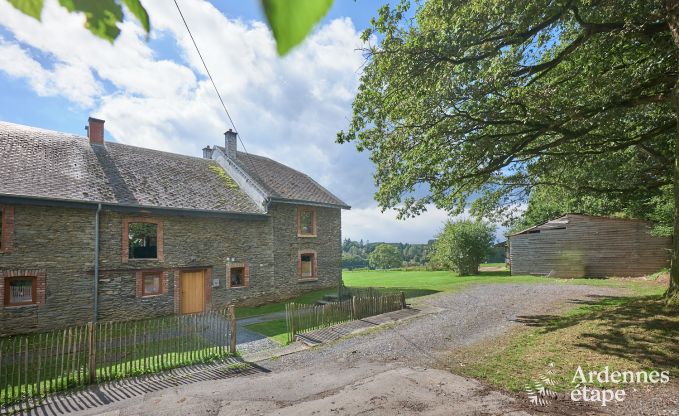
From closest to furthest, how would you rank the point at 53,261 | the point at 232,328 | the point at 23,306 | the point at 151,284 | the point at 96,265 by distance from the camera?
the point at 232,328, the point at 23,306, the point at 53,261, the point at 96,265, the point at 151,284

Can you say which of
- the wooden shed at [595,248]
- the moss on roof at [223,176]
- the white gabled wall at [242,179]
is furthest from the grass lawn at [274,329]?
the wooden shed at [595,248]

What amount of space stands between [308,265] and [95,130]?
14.5 m

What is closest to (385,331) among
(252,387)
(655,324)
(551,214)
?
(252,387)

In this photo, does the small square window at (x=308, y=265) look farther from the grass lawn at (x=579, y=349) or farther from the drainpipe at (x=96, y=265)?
the grass lawn at (x=579, y=349)

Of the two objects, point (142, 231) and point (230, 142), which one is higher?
point (230, 142)

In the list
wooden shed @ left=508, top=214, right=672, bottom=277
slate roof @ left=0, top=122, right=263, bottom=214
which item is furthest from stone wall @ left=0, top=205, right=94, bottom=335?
wooden shed @ left=508, top=214, right=672, bottom=277

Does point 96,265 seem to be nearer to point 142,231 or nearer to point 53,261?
point 53,261

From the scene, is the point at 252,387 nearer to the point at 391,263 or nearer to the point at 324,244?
the point at 324,244

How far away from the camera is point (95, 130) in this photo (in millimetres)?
19422

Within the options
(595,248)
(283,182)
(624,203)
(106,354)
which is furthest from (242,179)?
(595,248)

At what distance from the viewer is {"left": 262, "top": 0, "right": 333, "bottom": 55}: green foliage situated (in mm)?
515

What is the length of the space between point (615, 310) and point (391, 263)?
61627 millimetres

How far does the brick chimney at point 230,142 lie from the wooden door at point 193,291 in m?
9.61

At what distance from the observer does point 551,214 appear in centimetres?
3775
